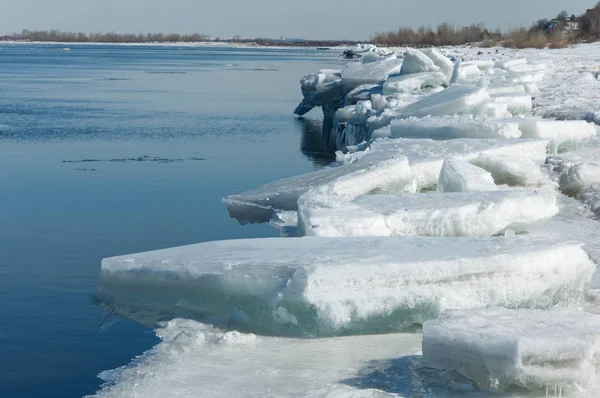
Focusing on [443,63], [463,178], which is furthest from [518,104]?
[463,178]

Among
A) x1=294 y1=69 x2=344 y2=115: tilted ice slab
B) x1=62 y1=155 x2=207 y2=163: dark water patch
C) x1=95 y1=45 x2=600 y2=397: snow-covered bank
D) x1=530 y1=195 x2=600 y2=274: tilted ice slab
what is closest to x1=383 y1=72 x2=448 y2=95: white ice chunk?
x1=62 y1=155 x2=207 y2=163: dark water patch

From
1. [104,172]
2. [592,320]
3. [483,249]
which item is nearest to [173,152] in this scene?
[104,172]

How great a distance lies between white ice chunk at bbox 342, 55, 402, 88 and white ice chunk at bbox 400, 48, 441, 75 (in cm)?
226

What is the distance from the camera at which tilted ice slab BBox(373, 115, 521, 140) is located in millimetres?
8648

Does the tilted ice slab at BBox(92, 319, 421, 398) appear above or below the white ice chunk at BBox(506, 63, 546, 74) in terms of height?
below

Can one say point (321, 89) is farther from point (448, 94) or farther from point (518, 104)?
point (448, 94)

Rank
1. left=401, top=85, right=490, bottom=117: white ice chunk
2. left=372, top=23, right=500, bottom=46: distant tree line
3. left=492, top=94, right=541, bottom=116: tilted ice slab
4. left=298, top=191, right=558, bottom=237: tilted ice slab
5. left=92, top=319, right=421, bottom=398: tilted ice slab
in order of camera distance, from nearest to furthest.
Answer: left=92, top=319, right=421, bottom=398: tilted ice slab
left=298, top=191, right=558, bottom=237: tilted ice slab
left=401, top=85, right=490, bottom=117: white ice chunk
left=492, top=94, right=541, bottom=116: tilted ice slab
left=372, top=23, right=500, bottom=46: distant tree line

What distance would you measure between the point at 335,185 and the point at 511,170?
1726 mm

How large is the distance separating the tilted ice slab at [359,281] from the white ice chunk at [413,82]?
29.6 ft

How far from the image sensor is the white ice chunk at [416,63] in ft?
47.8

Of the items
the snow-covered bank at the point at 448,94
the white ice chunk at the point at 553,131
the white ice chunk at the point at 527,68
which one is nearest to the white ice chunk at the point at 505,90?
the snow-covered bank at the point at 448,94

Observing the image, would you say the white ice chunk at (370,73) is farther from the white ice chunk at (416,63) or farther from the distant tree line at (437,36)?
the distant tree line at (437,36)

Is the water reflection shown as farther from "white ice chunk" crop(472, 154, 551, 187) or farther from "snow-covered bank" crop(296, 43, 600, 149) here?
"white ice chunk" crop(472, 154, 551, 187)

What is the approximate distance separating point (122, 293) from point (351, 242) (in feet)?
4.72
